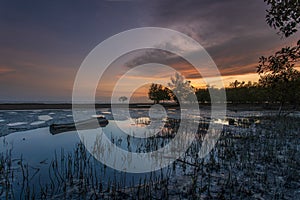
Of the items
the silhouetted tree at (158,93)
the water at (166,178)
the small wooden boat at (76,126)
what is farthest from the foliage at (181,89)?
the water at (166,178)

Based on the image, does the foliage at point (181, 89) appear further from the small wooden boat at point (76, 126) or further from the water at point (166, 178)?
the water at point (166, 178)

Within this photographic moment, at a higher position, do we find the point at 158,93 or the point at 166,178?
the point at 158,93

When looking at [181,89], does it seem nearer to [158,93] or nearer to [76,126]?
[158,93]

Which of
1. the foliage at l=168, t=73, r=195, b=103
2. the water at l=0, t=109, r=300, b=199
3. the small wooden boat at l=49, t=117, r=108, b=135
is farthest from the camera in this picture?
the foliage at l=168, t=73, r=195, b=103

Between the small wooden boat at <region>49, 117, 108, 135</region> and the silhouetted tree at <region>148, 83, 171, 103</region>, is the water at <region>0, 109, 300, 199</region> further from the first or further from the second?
the silhouetted tree at <region>148, 83, 171, 103</region>

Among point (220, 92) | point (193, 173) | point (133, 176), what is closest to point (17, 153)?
point (133, 176)

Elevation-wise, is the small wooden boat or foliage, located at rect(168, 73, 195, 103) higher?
foliage, located at rect(168, 73, 195, 103)

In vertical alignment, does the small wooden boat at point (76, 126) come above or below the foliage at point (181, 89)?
below

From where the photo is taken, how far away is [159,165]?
827cm

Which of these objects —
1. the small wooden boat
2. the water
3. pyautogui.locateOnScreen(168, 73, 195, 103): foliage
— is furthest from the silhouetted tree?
the water

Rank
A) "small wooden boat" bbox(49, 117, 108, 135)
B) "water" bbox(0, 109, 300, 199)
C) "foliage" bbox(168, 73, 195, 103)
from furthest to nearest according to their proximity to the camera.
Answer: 1. "foliage" bbox(168, 73, 195, 103)
2. "small wooden boat" bbox(49, 117, 108, 135)
3. "water" bbox(0, 109, 300, 199)

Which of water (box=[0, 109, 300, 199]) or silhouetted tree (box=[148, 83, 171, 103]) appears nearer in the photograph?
water (box=[0, 109, 300, 199])

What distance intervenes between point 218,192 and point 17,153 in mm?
10901

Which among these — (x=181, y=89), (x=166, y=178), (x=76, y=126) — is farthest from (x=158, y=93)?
(x=166, y=178)
